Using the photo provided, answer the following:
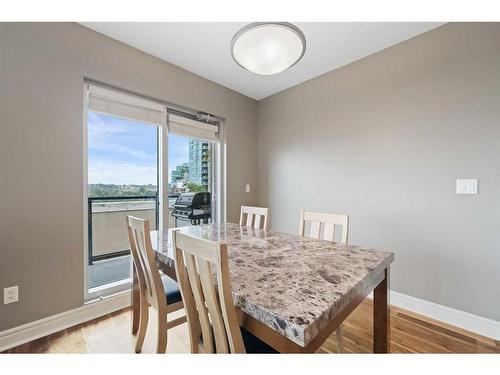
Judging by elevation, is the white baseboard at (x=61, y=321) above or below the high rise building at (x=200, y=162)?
below

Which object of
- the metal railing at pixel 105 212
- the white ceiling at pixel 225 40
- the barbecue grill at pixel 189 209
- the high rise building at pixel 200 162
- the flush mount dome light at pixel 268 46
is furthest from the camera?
the high rise building at pixel 200 162

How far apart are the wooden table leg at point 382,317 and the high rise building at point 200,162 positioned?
2320 millimetres

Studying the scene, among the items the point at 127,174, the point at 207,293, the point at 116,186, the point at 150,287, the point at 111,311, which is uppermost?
the point at 127,174

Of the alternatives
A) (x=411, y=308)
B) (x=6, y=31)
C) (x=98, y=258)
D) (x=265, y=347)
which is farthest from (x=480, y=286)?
(x=6, y=31)

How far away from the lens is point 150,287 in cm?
140

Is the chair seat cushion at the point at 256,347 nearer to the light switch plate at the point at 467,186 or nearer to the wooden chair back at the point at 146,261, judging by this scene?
the wooden chair back at the point at 146,261

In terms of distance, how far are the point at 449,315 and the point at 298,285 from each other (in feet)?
6.17

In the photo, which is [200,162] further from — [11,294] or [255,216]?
[11,294]

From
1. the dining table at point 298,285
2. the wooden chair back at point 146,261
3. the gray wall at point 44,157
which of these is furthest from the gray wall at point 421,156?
the gray wall at point 44,157

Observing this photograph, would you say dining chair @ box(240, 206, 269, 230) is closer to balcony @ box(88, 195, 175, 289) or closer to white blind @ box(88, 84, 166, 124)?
balcony @ box(88, 195, 175, 289)

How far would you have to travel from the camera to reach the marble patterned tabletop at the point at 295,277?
27.2 inches

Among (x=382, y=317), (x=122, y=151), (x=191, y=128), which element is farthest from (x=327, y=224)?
(x=122, y=151)

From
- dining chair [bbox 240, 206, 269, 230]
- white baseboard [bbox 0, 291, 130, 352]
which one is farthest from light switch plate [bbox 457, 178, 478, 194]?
A: white baseboard [bbox 0, 291, 130, 352]

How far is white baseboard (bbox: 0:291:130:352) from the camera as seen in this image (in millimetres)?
1585
